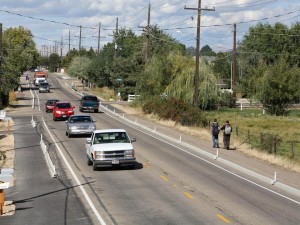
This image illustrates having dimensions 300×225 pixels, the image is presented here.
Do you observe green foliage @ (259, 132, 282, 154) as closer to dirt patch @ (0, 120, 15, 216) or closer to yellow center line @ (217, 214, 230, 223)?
dirt patch @ (0, 120, 15, 216)

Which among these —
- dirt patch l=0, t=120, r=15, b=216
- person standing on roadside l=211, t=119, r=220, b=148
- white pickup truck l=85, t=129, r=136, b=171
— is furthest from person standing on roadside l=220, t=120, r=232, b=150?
dirt patch l=0, t=120, r=15, b=216

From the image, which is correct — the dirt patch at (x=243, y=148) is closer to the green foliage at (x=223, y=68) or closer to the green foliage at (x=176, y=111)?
the green foliage at (x=176, y=111)

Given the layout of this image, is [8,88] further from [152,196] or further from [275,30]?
[275,30]

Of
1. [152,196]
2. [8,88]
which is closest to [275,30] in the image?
[8,88]

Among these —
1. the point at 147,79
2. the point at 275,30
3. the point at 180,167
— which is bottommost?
the point at 180,167

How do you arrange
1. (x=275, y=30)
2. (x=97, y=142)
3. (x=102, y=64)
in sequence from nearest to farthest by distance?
1. (x=97, y=142)
2. (x=102, y=64)
3. (x=275, y=30)

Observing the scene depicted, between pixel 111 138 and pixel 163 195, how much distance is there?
272 inches

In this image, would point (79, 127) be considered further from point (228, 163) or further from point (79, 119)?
point (228, 163)

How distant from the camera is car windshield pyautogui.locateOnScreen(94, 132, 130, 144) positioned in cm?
2441

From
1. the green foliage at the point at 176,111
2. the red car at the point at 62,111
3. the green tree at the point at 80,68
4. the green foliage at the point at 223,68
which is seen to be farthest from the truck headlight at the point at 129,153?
the green foliage at the point at 223,68

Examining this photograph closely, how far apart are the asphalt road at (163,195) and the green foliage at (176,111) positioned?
663 inches

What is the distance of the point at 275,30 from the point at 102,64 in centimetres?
3890

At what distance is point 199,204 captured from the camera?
16.8 metres

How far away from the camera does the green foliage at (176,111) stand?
46125 mm
